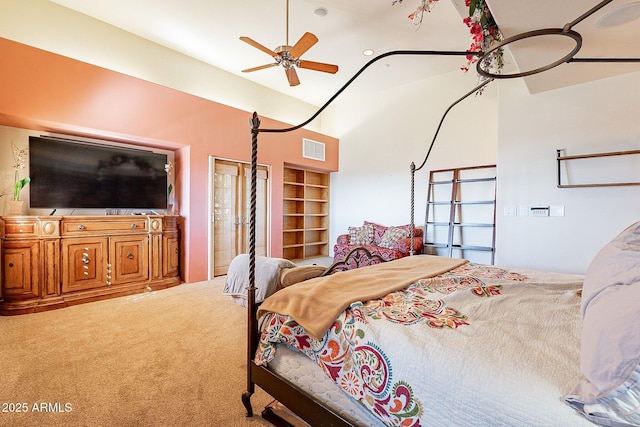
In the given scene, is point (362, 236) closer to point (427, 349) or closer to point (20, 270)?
point (427, 349)

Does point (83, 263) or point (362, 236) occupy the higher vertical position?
point (362, 236)

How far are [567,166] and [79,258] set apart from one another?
17.9ft

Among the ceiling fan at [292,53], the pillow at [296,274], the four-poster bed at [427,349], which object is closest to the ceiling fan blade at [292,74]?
the ceiling fan at [292,53]

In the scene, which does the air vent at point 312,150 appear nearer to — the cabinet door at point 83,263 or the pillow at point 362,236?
the pillow at point 362,236

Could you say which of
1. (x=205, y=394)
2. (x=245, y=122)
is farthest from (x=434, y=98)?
(x=205, y=394)

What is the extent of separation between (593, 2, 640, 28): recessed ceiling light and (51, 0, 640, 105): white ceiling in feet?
0.79

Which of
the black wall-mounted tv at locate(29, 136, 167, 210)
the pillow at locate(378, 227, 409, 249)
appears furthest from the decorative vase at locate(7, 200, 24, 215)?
the pillow at locate(378, 227, 409, 249)

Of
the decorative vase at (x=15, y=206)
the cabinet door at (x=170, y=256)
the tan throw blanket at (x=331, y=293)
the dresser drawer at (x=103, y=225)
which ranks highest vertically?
the decorative vase at (x=15, y=206)

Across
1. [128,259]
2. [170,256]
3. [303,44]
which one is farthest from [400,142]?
[128,259]

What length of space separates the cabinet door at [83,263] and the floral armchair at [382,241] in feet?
10.3

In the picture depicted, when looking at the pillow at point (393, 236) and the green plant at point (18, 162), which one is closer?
the green plant at point (18, 162)

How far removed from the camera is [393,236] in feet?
16.3

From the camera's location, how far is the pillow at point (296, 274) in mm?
2639

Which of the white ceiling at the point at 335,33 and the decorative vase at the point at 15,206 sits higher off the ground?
the white ceiling at the point at 335,33
